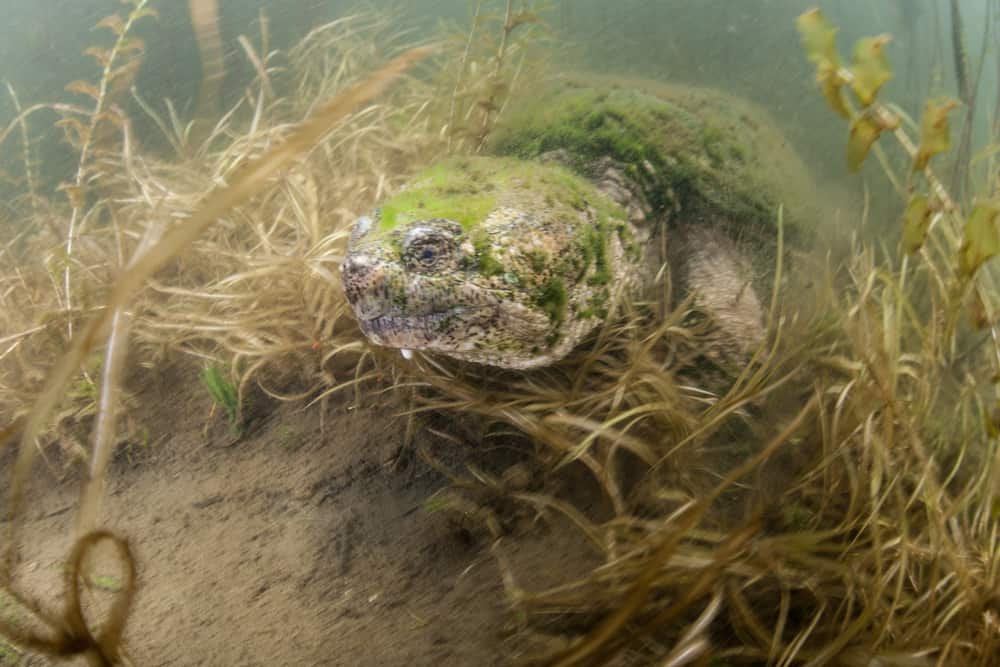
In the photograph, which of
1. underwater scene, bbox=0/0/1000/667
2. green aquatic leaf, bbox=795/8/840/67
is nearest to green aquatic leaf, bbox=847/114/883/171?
underwater scene, bbox=0/0/1000/667

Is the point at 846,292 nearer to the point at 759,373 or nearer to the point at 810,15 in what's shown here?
the point at 759,373

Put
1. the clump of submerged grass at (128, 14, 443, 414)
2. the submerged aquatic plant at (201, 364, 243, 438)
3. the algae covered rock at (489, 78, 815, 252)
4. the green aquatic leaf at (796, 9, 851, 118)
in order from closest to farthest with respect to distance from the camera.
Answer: the green aquatic leaf at (796, 9, 851, 118), the submerged aquatic plant at (201, 364, 243, 438), the clump of submerged grass at (128, 14, 443, 414), the algae covered rock at (489, 78, 815, 252)

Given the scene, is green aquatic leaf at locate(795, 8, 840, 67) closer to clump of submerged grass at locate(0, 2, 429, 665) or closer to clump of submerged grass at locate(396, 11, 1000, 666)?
clump of submerged grass at locate(396, 11, 1000, 666)

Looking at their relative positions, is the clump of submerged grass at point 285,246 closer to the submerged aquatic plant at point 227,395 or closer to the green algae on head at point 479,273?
the submerged aquatic plant at point 227,395

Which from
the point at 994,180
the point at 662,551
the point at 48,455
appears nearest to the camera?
the point at 662,551

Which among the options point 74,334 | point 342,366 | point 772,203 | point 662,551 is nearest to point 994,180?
point 772,203

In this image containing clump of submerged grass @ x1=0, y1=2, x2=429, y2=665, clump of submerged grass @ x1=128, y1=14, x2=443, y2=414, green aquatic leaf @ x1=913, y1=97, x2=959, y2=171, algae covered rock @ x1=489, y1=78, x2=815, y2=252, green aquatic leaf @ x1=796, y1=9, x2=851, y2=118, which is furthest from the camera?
algae covered rock @ x1=489, y1=78, x2=815, y2=252

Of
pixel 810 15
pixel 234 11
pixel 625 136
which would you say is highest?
pixel 234 11

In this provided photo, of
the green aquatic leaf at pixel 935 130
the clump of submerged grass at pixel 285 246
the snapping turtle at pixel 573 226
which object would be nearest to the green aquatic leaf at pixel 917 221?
the green aquatic leaf at pixel 935 130
